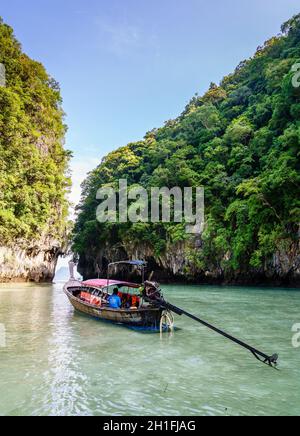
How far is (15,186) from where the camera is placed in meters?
27.6

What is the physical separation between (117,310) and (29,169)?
71.5 feet

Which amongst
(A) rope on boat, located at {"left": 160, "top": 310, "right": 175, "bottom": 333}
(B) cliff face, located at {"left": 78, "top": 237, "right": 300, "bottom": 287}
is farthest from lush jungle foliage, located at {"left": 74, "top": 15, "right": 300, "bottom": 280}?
(A) rope on boat, located at {"left": 160, "top": 310, "right": 175, "bottom": 333}

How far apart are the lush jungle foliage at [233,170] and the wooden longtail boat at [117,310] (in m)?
14.3

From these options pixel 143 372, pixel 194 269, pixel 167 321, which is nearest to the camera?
pixel 143 372

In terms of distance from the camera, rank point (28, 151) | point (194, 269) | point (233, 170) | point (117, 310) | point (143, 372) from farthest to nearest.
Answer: point (233, 170), point (194, 269), point (28, 151), point (117, 310), point (143, 372)

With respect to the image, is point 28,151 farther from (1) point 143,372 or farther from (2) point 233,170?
(1) point 143,372

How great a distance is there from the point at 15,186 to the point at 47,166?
499 centimetres

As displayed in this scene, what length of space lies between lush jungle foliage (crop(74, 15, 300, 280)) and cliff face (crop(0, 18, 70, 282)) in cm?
774

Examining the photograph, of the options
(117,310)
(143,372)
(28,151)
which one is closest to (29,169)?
(28,151)

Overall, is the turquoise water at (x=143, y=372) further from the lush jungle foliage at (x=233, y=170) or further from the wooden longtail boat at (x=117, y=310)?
the lush jungle foliage at (x=233, y=170)

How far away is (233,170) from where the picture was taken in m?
32.7

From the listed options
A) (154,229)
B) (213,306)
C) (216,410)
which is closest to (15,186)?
(154,229)

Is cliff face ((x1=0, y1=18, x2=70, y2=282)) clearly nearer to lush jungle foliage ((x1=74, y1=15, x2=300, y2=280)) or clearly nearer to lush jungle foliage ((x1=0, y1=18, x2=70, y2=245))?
lush jungle foliage ((x1=0, y1=18, x2=70, y2=245))

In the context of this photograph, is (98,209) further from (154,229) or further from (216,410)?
(216,410)
